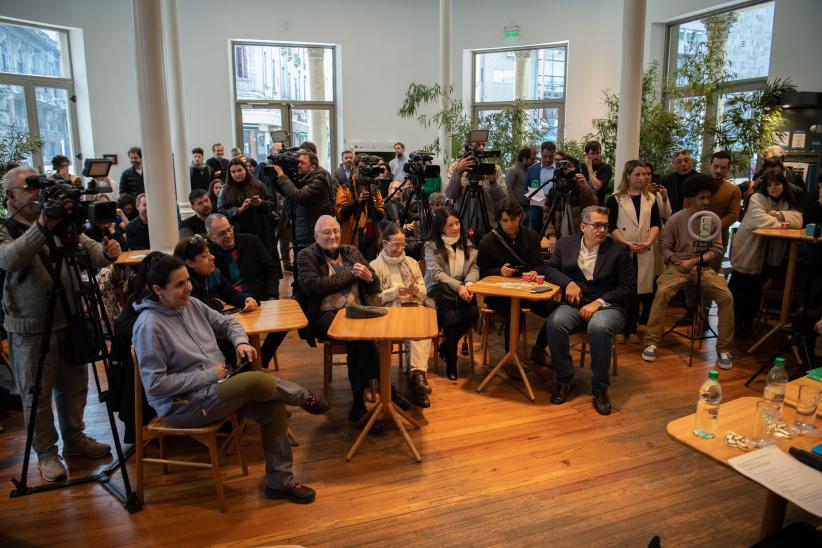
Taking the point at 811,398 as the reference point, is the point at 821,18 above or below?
above

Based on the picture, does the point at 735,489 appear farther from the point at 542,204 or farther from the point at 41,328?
the point at 542,204

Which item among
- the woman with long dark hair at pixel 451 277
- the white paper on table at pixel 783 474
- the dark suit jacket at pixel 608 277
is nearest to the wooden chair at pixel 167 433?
the woman with long dark hair at pixel 451 277

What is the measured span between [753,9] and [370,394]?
7.38 metres

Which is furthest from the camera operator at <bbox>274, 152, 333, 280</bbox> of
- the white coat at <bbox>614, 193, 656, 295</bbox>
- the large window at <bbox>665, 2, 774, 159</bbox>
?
the large window at <bbox>665, 2, 774, 159</bbox>

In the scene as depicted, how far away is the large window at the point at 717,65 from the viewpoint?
7164 millimetres

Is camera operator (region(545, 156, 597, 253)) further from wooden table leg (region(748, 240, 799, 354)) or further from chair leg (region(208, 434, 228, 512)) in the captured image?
chair leg (region(208, 434, 228, 512))

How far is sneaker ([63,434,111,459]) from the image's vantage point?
3098mm

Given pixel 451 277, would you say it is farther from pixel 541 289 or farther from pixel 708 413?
pixel 708 413

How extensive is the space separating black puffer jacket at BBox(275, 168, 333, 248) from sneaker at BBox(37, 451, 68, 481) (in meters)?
2.60

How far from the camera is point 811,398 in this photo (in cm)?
204

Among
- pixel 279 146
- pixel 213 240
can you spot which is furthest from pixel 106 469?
pixel 279 146

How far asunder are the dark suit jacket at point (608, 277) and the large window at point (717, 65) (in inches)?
153

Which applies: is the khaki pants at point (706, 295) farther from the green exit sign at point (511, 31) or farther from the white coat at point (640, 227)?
the green exit sign at point (511, 31)

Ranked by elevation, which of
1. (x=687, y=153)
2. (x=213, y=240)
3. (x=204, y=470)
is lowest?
(x=204, y=470)
